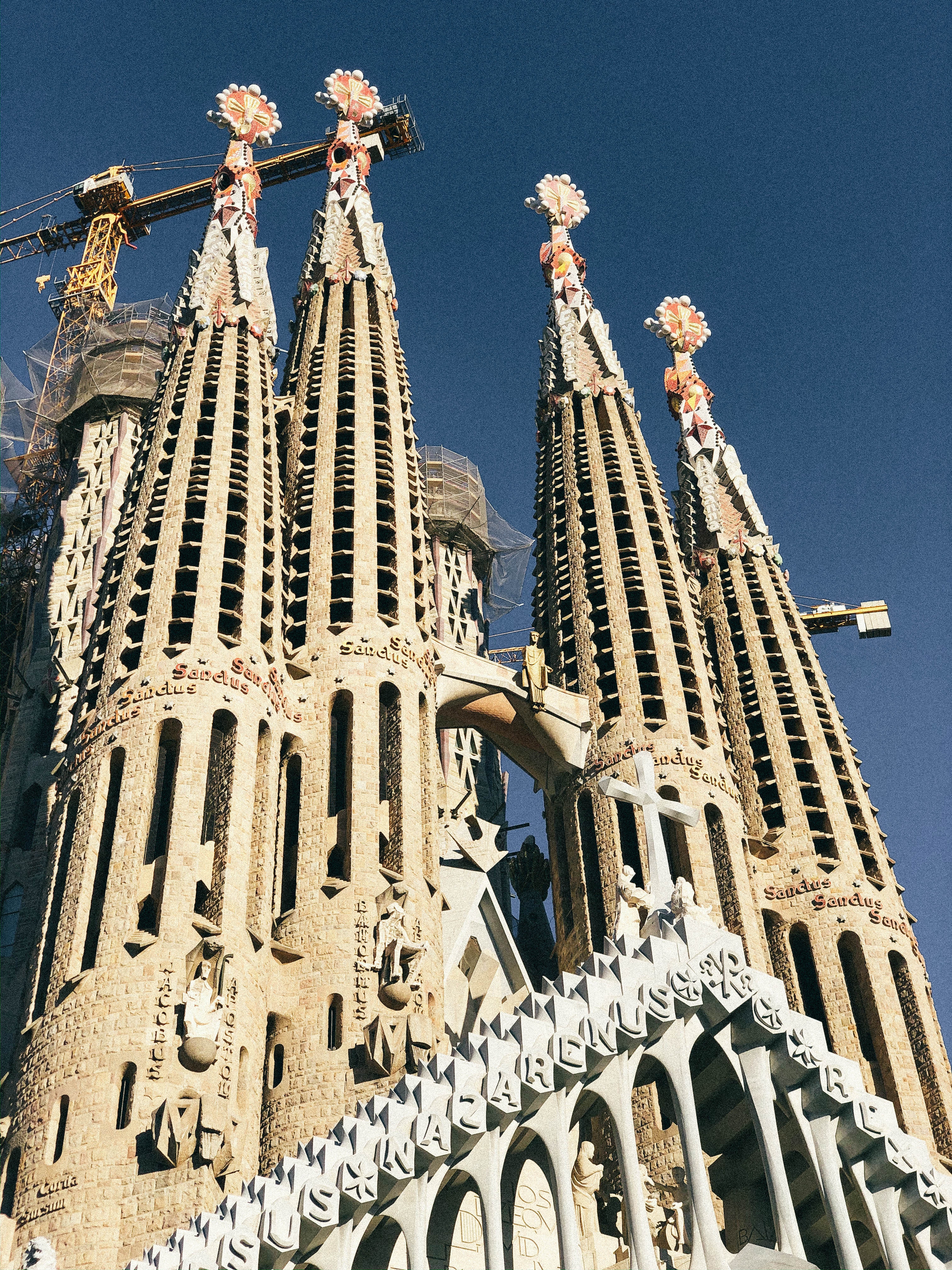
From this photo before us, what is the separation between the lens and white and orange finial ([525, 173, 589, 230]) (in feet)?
179

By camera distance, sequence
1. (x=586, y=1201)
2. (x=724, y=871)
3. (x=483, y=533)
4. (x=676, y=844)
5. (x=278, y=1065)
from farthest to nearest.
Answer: (x=483, y=533) → (x=676, y=844) → (x=724, y=871) → (x=278, y=1065) → (x=586, y=1201)

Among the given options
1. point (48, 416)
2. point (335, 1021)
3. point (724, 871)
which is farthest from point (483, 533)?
point (335, 1021)

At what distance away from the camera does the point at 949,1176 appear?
2102 cm

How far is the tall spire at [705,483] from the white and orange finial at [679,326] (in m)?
0.04

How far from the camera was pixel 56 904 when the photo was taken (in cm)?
2883

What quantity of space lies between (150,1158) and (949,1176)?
11099mm

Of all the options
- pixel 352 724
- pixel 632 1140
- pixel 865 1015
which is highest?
pixel 352 724

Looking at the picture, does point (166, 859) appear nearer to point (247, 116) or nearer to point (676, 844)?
point (676, 844)

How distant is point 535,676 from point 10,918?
12.5 m

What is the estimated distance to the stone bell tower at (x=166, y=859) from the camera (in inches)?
978

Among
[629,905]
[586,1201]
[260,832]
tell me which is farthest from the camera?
[260,832]

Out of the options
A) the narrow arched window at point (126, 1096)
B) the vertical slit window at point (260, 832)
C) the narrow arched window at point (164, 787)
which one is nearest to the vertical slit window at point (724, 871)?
the vertical slit window at point (260, 832)

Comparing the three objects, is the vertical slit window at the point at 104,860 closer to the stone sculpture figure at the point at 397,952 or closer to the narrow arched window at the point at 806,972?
the stone sculpture figure at the point at 397,952

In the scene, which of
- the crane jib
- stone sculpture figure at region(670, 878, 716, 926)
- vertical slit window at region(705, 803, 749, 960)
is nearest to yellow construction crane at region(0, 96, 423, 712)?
the crane jib
